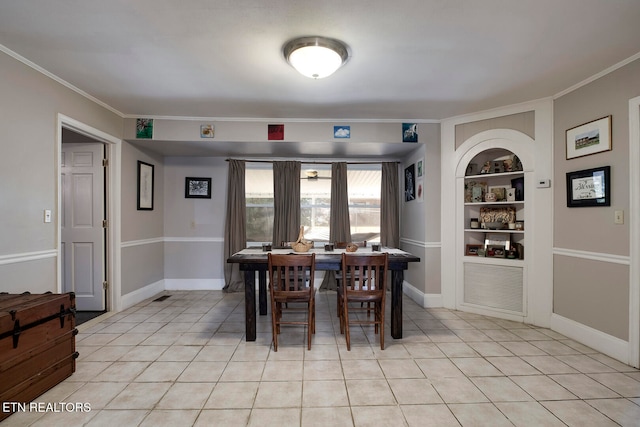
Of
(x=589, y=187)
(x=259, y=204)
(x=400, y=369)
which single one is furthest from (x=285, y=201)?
(x=589, y=187)

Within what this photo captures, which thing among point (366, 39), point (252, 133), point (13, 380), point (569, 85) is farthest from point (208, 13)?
point (569, 85)

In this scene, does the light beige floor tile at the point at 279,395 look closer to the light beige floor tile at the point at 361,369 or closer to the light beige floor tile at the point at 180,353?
the light beige floor tile at the point at 361,369

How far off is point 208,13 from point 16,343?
2378 mm

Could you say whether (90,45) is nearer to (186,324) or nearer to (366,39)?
(366,39)

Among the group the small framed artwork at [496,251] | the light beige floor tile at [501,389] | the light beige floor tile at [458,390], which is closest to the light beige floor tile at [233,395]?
the light beige floor tile at [458,390]

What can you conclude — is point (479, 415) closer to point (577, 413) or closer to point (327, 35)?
point (577, 413)

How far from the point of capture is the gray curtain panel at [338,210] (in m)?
4.78

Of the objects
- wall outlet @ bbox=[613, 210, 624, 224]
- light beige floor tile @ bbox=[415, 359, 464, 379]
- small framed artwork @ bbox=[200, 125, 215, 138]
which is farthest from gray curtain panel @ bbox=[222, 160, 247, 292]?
wall outlet @ bbox=[613, 210, 624, 224]

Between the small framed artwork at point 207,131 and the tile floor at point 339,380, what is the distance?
2353mm

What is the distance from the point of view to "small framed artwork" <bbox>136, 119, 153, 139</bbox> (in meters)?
3.81

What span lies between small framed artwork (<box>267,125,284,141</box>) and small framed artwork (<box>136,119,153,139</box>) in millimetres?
1532

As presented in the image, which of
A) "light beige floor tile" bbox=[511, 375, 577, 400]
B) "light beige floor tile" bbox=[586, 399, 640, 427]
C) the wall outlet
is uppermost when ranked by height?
the wall outlet

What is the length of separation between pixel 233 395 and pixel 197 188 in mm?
3598

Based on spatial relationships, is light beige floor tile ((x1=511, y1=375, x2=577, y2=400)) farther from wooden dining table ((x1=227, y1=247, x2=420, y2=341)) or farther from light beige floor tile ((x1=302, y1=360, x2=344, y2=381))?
light beige floor tile ((x1=302, y1=360, x2=344, y2=381))
